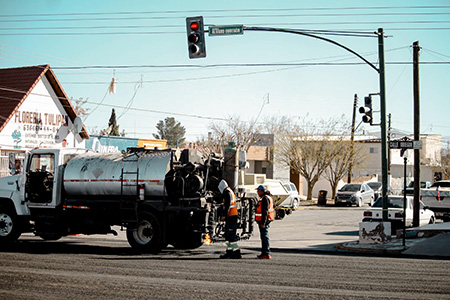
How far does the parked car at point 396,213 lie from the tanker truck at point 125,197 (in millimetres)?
5880

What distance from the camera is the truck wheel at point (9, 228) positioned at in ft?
50.1

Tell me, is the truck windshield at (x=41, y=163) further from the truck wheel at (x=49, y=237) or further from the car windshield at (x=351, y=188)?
the car windshield at (x=351, y=188)

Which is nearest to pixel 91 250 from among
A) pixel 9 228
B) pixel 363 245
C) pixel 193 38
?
pixel 9 228

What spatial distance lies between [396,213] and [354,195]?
22697 millimetres

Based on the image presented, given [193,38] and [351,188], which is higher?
[193,38]

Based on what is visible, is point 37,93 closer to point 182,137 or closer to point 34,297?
point 34,297

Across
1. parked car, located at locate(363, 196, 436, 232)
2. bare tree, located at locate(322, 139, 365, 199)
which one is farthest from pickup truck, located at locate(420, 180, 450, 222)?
bare tree, located at locate(322, 139, 365, 199)

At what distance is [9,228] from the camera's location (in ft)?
50.3

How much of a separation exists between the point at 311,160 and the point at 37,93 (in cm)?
Result: 2491

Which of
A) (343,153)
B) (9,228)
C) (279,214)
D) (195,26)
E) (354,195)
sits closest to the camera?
(9,228)

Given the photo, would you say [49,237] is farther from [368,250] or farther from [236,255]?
[368,250]

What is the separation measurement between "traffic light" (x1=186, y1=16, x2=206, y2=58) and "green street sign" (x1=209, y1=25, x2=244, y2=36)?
1.34ft

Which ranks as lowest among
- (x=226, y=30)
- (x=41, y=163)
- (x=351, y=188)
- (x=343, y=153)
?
(x=351, y=188)

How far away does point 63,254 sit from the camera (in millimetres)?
13641
